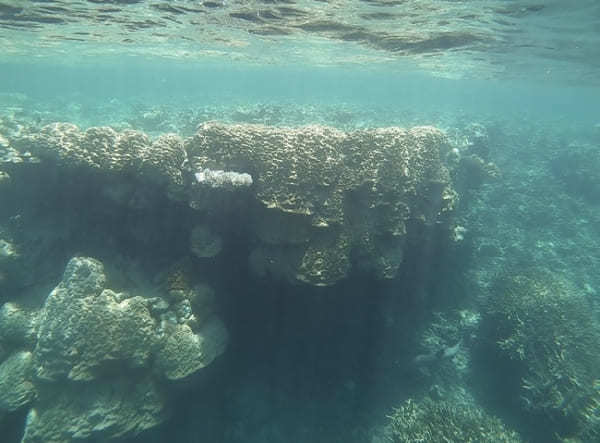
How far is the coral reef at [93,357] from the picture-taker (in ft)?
21.9

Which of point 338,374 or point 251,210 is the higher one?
point 251,210

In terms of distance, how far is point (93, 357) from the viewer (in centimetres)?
671

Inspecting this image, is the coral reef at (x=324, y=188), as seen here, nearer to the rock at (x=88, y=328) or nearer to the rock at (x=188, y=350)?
the rock at (x=188, y=350)

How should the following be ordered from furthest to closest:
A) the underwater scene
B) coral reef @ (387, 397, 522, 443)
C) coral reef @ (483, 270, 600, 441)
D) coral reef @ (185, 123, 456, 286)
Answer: coral reef @ (483, 270, 600, 441), coral reef @ (387, 397, 522, 443), coral reef @ (185, 123, 456, 286), the underwater scene

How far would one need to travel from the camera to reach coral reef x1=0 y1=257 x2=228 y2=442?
263 inches

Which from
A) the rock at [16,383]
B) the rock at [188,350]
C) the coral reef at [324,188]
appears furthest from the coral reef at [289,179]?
the rock at [16,383]

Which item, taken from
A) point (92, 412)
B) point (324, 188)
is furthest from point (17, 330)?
point (324, 188)

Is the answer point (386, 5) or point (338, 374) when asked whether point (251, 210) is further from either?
point (386, 5)

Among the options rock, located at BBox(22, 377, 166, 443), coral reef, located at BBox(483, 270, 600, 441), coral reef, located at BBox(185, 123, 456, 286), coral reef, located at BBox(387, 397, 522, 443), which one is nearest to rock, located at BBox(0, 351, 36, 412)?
rock, located at BBox(22, 377, 166, 443)

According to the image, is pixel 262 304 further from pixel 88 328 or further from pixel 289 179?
pixel 88 328

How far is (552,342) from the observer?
10.3 metres

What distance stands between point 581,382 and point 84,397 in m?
13.2

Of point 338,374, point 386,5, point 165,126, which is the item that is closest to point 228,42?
point 165,126

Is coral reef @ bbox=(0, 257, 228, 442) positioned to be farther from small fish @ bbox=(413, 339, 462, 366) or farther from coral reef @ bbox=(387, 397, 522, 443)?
small fish @ bbox=(413, 339, 462, 366)
